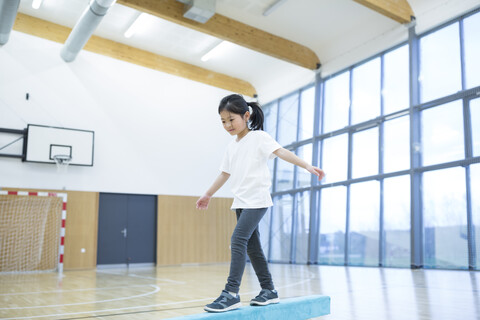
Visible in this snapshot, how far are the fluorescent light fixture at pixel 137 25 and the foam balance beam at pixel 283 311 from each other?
327 inches

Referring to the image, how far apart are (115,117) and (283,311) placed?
920cm

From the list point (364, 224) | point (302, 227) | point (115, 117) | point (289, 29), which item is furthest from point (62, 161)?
point (364, 224)

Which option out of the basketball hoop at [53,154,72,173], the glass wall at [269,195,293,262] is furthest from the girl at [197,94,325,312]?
the glass wall at [269,195,293,262]

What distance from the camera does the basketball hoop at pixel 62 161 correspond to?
945 centimetres

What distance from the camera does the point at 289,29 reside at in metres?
10.0

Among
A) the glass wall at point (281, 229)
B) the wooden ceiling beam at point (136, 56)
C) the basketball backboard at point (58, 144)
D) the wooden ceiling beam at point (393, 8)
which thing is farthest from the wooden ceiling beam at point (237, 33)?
the glass wall at point (281, 229)

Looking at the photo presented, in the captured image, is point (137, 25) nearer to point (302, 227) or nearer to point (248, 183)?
point (302, 227)

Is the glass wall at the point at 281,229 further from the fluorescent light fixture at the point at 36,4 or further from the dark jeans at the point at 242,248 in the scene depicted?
the dark jeans at the point at 242,248

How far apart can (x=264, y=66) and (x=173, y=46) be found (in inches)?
98.6

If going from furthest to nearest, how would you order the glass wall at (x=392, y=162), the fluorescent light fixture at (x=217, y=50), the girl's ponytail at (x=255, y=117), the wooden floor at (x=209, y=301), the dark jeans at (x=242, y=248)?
the fluorescent light fixture at (x=217, y=50)
the glass wall at (x=392, y=162)
the wooden floor at (x=209, y=301)
the girl's ponytail at (x=255, y=117)
the dark jeans at (x=242, y=248)

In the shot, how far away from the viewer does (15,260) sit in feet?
29.3

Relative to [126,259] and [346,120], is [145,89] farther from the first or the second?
[346,120]

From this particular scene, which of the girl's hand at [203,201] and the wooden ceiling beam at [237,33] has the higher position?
the wooden ceiling beam at [237,33]

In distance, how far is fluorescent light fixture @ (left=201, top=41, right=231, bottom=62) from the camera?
10695 millimetres
